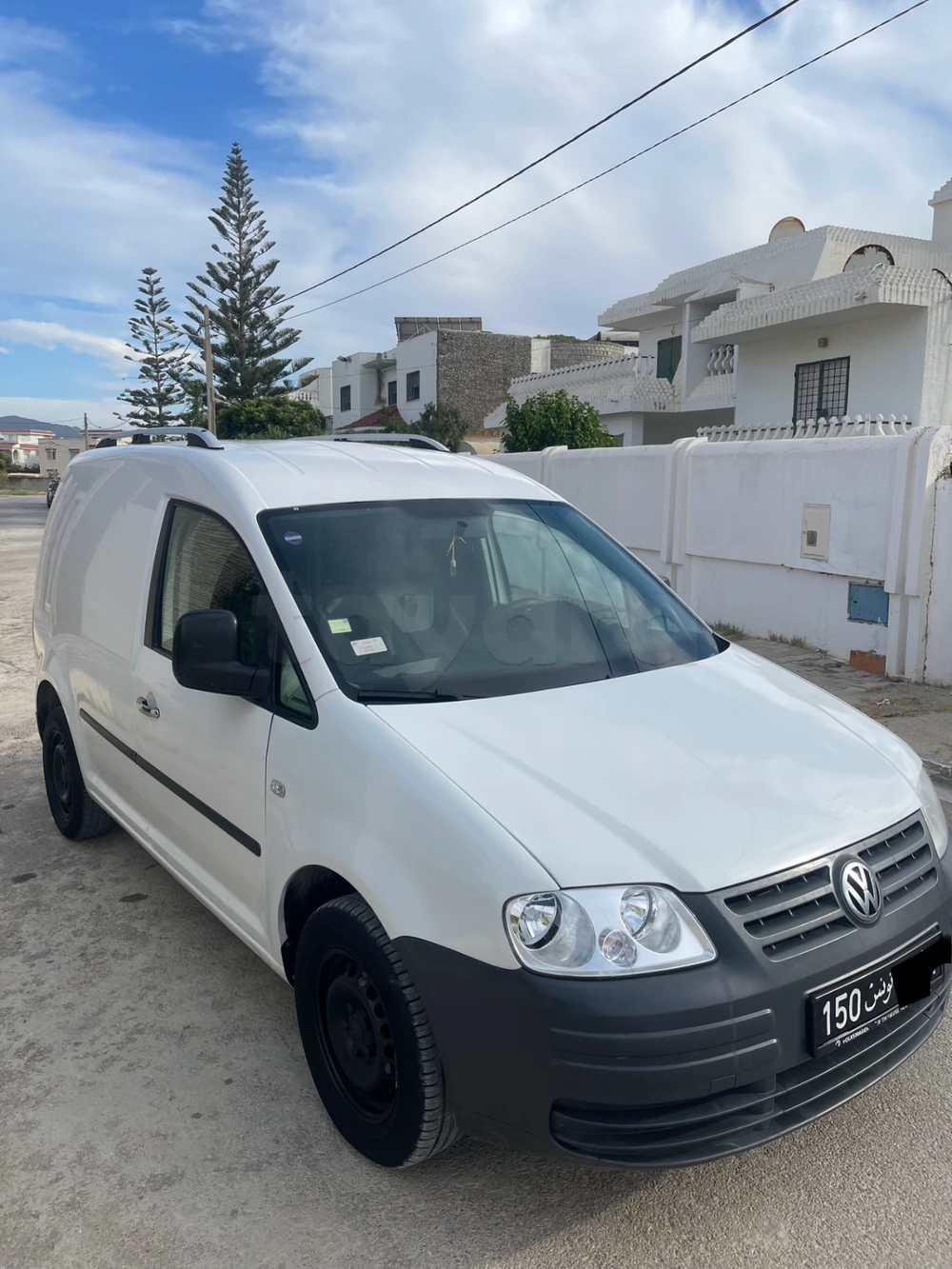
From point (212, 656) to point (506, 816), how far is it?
1085 millimetres

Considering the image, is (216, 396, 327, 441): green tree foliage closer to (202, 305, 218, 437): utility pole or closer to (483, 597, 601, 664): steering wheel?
(202, 305, 218, 437): utility pole

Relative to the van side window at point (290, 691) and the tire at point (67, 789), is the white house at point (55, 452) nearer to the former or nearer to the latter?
the tire at point (67, 789)

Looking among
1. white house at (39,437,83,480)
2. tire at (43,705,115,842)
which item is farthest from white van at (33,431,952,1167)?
white house at (39,437,83,480)

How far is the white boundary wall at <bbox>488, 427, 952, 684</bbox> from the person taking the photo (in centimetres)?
762

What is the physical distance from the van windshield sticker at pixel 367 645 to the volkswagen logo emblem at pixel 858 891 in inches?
53.1

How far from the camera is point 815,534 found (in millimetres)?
8680

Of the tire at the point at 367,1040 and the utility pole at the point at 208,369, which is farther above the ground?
the utility pole at the point at 208,369

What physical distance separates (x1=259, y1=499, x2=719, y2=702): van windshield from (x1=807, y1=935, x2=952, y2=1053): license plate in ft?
3.62

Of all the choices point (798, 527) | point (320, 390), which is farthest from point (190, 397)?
point (798, 527)

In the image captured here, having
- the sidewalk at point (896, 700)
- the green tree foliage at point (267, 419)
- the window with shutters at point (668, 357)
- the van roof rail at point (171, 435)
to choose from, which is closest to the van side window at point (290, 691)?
the van roof rail at point (171, 435)

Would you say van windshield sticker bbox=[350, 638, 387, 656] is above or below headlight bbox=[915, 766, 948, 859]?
above

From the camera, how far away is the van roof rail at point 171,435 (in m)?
3.79

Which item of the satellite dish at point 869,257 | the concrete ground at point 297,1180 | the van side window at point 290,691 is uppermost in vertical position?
the satellite dish at point 869,257

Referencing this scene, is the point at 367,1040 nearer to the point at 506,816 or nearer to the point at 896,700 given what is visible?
the point at 506,816
